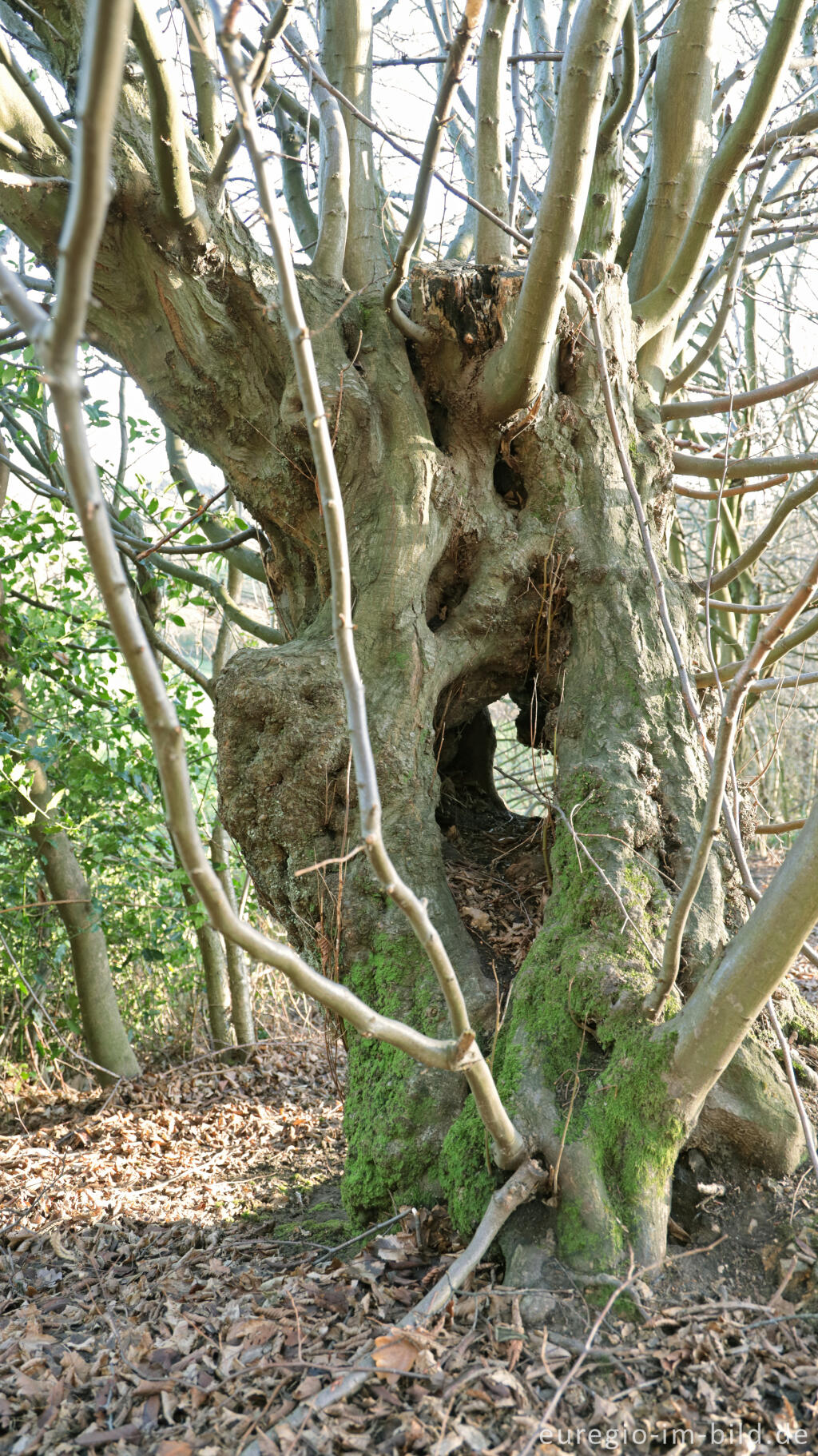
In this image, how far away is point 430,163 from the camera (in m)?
2.29

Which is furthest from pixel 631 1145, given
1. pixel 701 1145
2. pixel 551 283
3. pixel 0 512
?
pixel 0 512

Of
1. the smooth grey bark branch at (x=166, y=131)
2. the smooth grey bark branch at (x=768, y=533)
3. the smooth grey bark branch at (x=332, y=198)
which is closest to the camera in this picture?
the smooth grey bark branch at (x=166, y=131)

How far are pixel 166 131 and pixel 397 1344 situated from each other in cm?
330

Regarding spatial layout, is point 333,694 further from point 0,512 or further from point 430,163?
point 0,512

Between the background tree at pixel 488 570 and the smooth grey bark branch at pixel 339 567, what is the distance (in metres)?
0.02

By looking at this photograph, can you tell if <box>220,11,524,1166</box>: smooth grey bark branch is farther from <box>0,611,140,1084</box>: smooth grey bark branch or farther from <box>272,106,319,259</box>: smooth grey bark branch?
<box>272,106,319,259</box>: smooth grey bark branch

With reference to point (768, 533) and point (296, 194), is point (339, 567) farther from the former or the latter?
point (296, 194)

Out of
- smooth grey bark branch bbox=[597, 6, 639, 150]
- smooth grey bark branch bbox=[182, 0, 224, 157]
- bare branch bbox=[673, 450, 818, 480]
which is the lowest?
bare branch bbox=[673, 450, 818, 480]

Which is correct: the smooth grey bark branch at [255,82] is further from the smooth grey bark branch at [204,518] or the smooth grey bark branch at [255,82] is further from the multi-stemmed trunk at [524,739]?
the smooth grey bark branch at [204,518]

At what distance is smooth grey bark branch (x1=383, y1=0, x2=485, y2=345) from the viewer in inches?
74.0

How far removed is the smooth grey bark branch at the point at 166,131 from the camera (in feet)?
8.30

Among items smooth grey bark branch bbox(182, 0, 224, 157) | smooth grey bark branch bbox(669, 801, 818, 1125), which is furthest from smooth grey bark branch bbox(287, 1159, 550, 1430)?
smooth grey bark branch bbox(182, 0, 224, 157)

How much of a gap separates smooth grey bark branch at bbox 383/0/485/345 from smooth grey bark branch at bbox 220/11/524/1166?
842 mm

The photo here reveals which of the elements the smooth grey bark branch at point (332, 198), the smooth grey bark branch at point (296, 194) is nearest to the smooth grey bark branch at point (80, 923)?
the smooth grey bark branch at point (332, 198)
